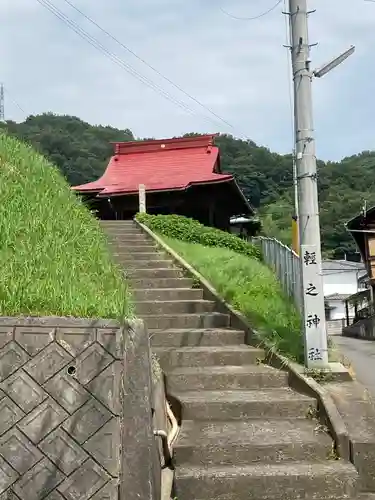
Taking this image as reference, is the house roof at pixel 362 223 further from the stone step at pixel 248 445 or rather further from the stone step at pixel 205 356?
the stone step at pixel 248 445

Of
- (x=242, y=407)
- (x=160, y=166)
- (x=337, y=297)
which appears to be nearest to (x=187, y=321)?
(x=242, y=407)

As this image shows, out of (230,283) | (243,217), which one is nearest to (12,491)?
(230,283)

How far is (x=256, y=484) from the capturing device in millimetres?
4148

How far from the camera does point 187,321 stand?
6.89 meters

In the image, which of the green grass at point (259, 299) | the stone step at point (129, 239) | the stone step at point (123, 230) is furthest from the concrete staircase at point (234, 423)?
the stone step at point (123, 230)

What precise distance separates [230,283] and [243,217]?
59.2 ft

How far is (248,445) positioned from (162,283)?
14.6 feet

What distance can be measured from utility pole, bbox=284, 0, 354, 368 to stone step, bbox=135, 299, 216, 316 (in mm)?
2134

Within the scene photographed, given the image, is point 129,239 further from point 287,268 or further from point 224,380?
point 224,380

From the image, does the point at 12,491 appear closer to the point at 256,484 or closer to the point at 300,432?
the point at 256,484

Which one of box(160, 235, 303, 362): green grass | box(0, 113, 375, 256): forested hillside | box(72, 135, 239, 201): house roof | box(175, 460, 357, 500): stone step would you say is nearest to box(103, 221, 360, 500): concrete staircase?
box(175, 460, 357, 500): stone step

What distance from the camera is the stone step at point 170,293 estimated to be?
7.97 m

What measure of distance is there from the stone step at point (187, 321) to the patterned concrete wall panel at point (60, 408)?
2.68 meters

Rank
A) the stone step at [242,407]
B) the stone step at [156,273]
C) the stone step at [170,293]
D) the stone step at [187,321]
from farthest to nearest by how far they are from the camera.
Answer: the stone step at [156,273]
the stone step at [170,293]
the stone step at [187,321]
the stone step at [242,407]
